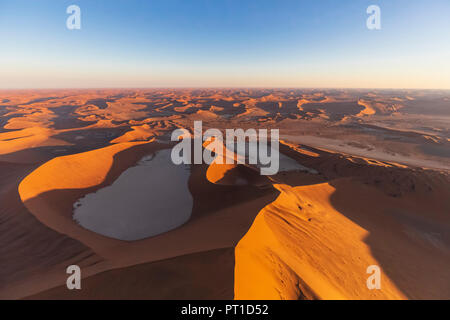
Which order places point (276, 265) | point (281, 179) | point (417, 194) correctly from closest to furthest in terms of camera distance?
point (276, 265), point (417, 194), point (281, 179)

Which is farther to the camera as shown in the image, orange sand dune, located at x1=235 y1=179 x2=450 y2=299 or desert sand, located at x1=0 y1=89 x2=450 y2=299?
orange sand dune, located at x1=235 y1=179 x2=450 y2=299

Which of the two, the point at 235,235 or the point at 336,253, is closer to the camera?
the point at 235,235

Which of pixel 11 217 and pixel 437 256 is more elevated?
pixel 11 217

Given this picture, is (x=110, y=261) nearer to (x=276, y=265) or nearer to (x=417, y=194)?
(x=276, y=265)

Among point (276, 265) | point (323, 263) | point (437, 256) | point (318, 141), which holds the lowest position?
point (437, 256)

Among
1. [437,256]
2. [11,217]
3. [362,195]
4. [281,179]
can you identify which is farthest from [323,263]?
[11,217]

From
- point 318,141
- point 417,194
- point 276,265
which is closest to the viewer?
point 276,265

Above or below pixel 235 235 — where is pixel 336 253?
below

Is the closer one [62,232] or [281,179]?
[62,232]

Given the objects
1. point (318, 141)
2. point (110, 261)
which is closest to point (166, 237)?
point (110, 261)

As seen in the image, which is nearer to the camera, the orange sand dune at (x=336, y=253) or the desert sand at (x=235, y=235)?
the desert sand at (x=235, y=235)
